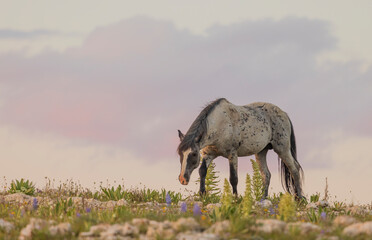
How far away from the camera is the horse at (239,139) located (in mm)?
15719

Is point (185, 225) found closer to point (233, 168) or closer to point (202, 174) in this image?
point (233, 168)

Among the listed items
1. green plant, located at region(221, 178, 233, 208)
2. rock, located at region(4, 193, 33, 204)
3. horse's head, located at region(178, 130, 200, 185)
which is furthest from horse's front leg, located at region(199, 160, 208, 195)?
green plant, located at region(221, 178, 233, 208)

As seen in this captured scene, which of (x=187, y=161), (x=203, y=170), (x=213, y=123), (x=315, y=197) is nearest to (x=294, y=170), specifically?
(x=315, y=197)

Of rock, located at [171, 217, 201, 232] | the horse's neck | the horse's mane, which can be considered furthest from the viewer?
the horse's neck

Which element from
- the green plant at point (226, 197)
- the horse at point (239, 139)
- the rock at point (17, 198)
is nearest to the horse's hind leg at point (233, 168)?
the horse at point (239, 139)

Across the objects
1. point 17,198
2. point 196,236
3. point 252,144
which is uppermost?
point 252,144

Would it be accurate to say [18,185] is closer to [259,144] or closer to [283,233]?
[259,144]

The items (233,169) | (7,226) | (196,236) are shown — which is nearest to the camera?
(196,236)

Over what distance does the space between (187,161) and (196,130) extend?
95 centimetres

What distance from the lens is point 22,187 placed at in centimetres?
1788

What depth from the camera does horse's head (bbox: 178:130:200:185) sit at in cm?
1547

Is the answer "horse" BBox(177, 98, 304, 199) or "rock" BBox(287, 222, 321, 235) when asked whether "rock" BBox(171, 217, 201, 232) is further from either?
"horse" BBox(177, 98, 304, 199)

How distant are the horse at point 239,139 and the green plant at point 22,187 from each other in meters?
5.29

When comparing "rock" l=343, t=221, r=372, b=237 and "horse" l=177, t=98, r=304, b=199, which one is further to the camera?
"horse" l=177, t=98, r=304, b=199
